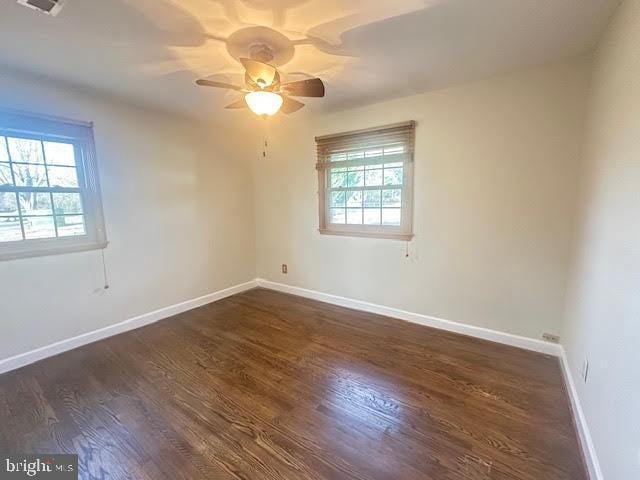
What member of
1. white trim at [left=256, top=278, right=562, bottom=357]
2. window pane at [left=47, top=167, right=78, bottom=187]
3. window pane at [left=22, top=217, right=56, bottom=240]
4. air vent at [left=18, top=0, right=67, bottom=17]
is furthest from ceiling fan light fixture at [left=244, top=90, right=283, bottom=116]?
white trim at [left=256, top=278, right=562, bottom=357]

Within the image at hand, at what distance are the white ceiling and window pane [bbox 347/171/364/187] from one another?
96cm

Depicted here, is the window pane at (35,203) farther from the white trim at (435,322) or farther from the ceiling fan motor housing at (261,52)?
the white trim at (435,322)

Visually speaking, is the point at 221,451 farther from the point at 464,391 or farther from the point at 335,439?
the point at 464,391

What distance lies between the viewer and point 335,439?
5.07 feet

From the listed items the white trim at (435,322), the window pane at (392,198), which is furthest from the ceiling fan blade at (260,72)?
the white trim at (435,322)

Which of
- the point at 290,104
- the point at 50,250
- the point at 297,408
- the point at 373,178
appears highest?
the point at 290,104

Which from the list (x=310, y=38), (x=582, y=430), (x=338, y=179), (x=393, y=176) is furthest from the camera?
(x=338, y=179)

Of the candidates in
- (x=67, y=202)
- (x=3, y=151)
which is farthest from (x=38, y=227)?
(x=3, y=151)

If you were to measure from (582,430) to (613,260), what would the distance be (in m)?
0.94

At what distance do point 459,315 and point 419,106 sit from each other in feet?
6.73

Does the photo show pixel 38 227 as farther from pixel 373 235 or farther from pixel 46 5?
pixel 373 235

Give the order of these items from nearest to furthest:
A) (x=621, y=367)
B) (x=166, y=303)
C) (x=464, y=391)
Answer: (x=621, y=367), (x=464, y=391), (x=166, y=303)

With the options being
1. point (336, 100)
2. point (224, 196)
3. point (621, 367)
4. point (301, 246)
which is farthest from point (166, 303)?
point (621, 367)

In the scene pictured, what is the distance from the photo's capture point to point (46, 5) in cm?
137
